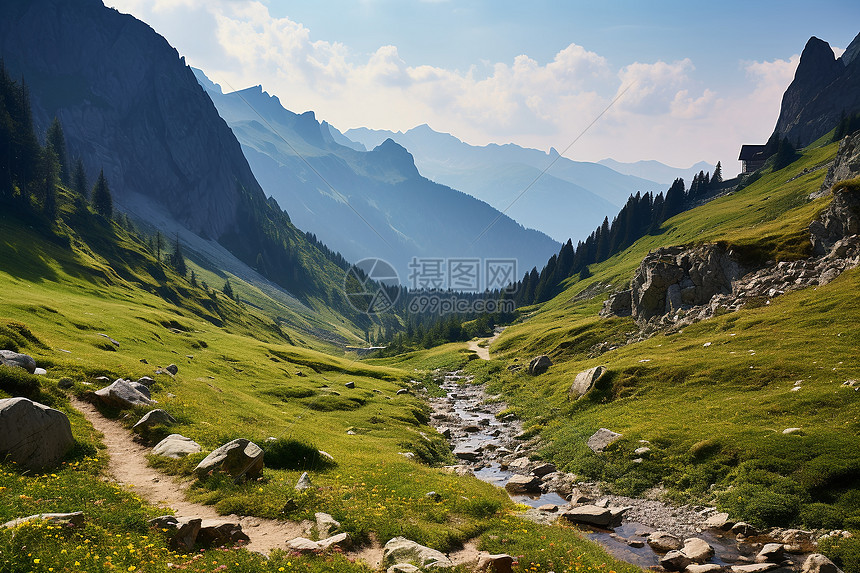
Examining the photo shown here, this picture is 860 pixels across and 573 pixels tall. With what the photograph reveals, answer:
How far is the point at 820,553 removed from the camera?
20203 mm

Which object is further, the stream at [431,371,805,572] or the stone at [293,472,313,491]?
the stream at [431,371,805,572]

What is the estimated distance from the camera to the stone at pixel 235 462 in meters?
20.6

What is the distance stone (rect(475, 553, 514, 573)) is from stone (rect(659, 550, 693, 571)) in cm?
1004

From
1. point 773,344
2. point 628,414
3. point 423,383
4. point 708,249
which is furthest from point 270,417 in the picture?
point 708,249

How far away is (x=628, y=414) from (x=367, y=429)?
2462 cm

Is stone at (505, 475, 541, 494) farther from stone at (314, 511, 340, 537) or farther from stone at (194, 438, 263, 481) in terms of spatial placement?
stone at (194, 438, 263, 481)

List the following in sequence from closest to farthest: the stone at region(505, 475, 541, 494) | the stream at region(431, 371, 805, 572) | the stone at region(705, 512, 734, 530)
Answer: the stream at region(431, 371, 805, 572)
the stone at region(705, 512, 734, 530)
the stone at region(505, 475, 541, 494)

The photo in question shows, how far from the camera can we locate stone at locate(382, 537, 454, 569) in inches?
608

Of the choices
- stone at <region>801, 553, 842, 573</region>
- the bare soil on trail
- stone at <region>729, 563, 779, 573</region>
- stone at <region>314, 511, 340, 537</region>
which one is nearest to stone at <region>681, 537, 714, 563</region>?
stone at <region>729, 563, 779, 573</region>

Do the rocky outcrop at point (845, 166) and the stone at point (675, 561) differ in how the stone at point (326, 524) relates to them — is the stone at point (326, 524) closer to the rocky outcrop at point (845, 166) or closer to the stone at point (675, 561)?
the stone at point (675, 561)

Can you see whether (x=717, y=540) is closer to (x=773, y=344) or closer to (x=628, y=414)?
(x=628, y=414)

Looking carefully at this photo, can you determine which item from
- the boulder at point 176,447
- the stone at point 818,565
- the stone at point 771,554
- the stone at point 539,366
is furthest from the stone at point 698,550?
the stone at point 539,366

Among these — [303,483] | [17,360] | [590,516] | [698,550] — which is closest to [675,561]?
[698,550]

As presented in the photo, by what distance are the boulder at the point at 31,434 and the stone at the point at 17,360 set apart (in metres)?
8.98
